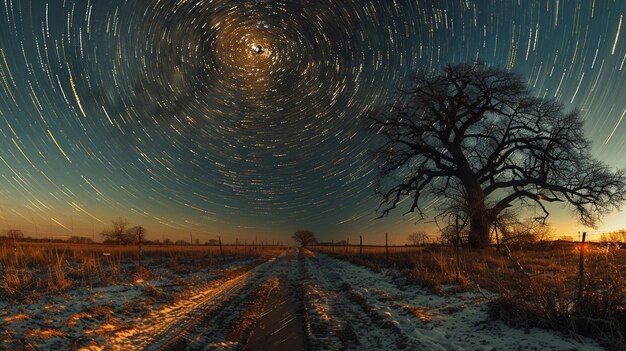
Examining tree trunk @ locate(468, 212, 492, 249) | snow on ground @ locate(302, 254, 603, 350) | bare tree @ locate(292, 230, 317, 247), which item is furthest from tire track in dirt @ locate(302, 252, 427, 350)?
bare tree @ locate(292, 230, 317, 247)

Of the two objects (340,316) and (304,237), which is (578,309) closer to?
(340,316)

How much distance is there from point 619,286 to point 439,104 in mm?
20321

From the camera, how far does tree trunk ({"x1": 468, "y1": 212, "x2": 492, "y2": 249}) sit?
71.7 feet

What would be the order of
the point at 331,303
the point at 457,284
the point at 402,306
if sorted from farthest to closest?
the point at 457,284, the point at 331,303, the point at 402,306

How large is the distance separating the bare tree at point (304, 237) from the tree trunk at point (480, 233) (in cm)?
14169

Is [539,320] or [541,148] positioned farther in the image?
[541,148]

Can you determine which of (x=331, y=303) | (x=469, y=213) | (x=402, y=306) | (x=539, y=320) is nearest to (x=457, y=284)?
(x=402, y=306)

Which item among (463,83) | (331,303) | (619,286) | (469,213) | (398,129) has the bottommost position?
(331,303)

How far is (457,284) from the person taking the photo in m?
10.5

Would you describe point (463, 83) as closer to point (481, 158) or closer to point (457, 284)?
point (481, 158)

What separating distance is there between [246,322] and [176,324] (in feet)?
4.47

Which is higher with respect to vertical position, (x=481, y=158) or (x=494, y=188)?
(x=481, y=158)

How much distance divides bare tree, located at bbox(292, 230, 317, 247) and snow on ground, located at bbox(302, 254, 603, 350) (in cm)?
15365

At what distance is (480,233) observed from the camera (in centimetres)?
2212
